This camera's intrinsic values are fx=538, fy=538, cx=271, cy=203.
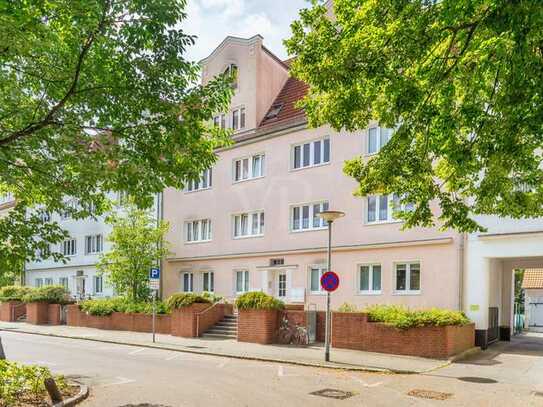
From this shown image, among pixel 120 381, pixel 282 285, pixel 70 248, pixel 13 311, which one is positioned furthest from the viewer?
pixel 70 248

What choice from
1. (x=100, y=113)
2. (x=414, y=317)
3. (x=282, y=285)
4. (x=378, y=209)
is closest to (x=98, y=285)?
(x=282, y=285)

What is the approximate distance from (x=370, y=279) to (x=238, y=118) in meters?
11.7

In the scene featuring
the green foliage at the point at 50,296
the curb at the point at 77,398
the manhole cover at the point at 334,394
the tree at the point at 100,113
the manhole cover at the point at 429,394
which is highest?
the tree at the point at 100,113

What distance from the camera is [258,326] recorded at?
20203mm

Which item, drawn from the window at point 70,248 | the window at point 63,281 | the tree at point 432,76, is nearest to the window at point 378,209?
the tree at point 432,76

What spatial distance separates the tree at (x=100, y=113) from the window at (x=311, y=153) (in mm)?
14382

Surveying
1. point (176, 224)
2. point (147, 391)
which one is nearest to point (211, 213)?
point (176, 224)

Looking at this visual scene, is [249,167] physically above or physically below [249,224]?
above

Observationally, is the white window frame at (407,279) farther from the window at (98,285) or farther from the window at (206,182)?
the window at (98,285)

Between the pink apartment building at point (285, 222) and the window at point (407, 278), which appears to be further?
the pink apartment building at point (285, 222)

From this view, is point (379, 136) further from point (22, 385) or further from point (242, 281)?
point (22, 385)

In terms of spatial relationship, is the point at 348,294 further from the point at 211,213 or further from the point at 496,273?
the point at 211,213

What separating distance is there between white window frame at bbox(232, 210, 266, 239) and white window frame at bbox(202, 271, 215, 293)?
2.66 m

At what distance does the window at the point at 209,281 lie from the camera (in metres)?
28.2
